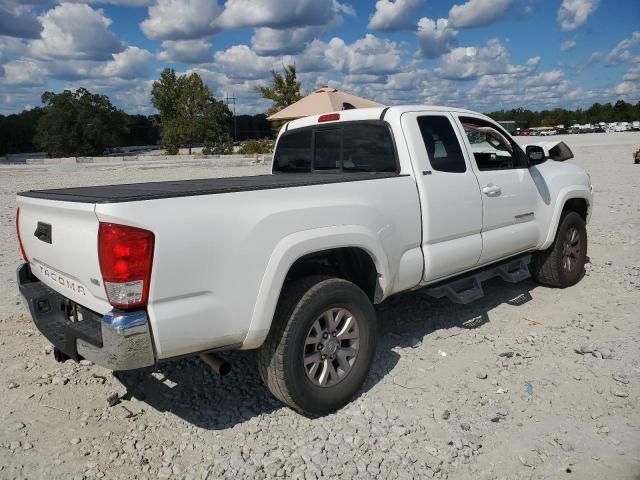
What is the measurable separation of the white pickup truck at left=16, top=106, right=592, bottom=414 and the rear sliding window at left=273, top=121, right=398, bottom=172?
15 millimetres

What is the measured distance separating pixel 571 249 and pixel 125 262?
16.2ft

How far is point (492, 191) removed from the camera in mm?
4539

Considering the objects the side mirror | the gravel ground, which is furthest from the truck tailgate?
the side mirror

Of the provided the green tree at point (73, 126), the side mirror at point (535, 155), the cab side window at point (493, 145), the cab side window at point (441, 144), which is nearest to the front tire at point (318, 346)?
the cab side window at point (441, 144)

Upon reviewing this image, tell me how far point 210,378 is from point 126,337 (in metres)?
1.52

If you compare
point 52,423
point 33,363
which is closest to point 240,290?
point 52,423

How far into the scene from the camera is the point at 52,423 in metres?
3.31

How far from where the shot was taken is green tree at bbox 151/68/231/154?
167 ft

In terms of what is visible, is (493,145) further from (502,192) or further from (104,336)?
(104,336)

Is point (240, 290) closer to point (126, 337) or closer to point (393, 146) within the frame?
point (126, 337)

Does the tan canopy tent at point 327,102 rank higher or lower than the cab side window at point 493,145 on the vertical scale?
higher

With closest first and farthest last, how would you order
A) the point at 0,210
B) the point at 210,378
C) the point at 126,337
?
the point at 126,337
the point at 210,378
the point at 0,210

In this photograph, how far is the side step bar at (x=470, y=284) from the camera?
4297 mm

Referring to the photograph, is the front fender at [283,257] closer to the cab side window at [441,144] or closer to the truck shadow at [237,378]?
the truck shadow at [237,378]
